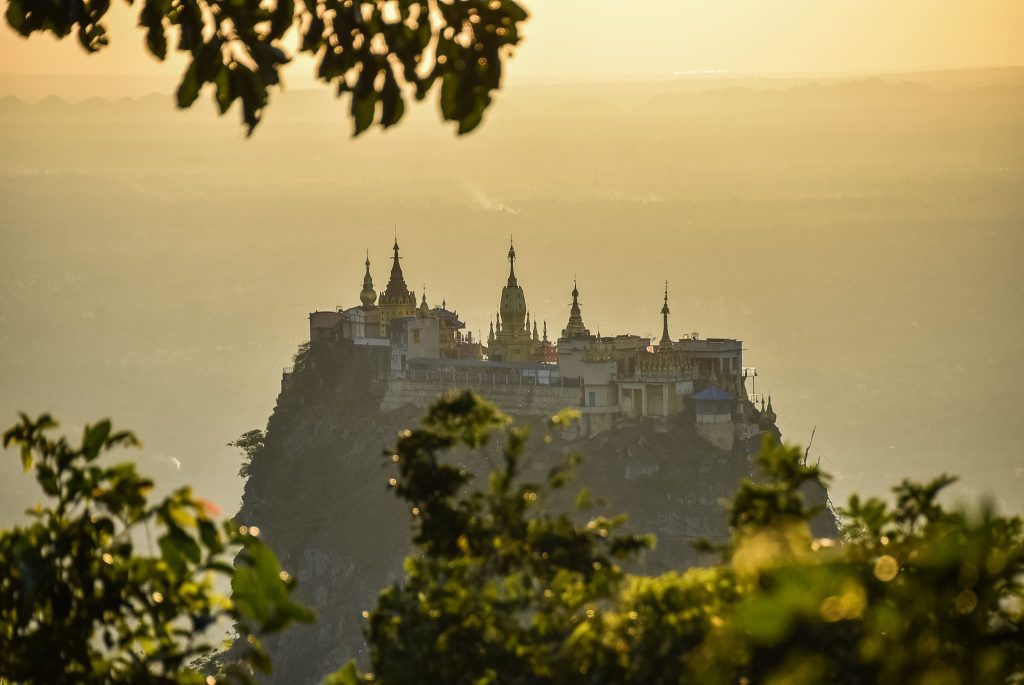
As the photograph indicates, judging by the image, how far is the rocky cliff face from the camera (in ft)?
207

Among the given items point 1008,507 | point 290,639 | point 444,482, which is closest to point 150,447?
point 1008,507

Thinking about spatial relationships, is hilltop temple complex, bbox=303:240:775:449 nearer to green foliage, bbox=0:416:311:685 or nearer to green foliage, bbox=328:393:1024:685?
green foliage, bbox=328:393:1024:685

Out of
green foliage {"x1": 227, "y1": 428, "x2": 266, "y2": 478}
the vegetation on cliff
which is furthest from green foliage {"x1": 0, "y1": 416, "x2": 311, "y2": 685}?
green foliage {"x1": 227, "y1": 428, "x2": 266, "y2": 478}

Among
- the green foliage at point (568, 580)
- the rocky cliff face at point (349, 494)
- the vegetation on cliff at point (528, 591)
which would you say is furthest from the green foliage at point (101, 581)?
the rocky cliff face at point (349, 494)

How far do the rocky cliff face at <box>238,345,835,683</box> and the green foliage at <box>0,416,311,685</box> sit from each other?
174 feet

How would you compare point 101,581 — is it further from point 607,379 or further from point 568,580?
point 607,379

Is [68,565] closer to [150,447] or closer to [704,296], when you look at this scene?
[150,447]

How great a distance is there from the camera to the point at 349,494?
240 feet

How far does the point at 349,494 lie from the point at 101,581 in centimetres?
6437

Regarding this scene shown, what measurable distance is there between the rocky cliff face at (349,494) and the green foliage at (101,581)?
174ft

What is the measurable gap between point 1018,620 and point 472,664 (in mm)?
2446

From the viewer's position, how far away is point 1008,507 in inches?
4451

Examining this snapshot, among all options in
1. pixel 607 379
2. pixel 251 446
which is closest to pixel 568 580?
pixel 607 379

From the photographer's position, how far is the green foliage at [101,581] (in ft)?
28.6
